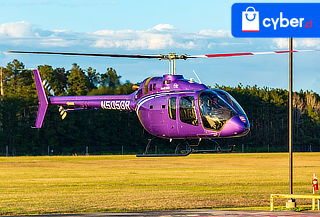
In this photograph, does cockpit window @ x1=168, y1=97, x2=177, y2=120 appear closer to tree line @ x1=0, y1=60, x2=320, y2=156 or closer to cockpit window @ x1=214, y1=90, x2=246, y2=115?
cockpit window @ x1=214, y1=90, x2=246, y2=115

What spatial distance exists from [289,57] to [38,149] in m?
80.4

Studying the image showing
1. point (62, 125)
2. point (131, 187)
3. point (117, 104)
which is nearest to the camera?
point (117, 104)

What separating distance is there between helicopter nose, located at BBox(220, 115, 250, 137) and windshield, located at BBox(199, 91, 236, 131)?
239 millimetres

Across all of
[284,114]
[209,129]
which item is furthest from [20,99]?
[209,129]

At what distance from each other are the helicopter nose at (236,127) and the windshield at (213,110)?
0.78ft

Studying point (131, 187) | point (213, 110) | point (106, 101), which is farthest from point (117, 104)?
point (131, 187)

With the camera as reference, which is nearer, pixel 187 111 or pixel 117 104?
pixel 187 111

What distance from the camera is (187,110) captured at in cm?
3108

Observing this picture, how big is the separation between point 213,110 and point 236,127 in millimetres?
1220

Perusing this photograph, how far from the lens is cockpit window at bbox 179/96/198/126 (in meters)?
30.9

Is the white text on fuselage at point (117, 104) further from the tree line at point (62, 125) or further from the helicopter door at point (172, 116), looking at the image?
the tree line at point (62, 125)

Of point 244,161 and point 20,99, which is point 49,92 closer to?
point 244,161

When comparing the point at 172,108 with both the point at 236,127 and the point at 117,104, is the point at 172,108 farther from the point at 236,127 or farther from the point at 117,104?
the point at 117,104

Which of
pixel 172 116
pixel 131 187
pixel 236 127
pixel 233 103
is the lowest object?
pixel 131 187
